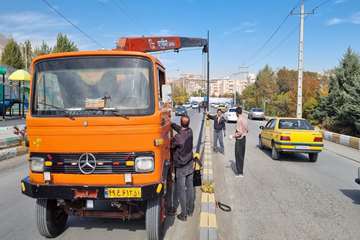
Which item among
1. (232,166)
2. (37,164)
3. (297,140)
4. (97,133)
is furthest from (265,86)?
(37,164)

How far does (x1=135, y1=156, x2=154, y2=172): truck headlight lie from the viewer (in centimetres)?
412

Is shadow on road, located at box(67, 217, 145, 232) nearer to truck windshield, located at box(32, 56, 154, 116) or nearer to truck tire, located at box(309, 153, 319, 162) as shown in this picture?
truck windshield, located at box(32, 56, 154, 116)

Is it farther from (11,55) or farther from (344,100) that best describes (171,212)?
(11,55)

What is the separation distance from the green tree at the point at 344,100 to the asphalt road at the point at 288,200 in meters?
13.5

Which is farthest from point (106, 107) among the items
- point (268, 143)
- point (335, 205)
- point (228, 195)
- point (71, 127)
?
point (268, 143)

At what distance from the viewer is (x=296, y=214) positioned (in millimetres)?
5898

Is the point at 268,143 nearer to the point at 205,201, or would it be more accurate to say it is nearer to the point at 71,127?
the point at 205,201

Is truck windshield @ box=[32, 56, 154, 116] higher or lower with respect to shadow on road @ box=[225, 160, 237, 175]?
higher

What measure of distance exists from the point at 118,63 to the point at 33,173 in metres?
1.88

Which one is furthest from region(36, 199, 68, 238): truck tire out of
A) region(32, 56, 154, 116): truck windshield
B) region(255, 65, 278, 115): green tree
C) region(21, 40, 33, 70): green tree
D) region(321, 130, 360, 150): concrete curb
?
region(21, 40, 33, 70): green tree

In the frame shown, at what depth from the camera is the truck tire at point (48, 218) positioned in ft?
14.9

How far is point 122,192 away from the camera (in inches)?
160

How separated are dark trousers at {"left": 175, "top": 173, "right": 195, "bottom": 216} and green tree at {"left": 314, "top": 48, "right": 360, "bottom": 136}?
68.0ft

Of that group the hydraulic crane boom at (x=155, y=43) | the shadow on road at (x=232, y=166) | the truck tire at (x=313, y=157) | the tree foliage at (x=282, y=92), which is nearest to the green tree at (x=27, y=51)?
the tree foliage at (x=282, y=92)
